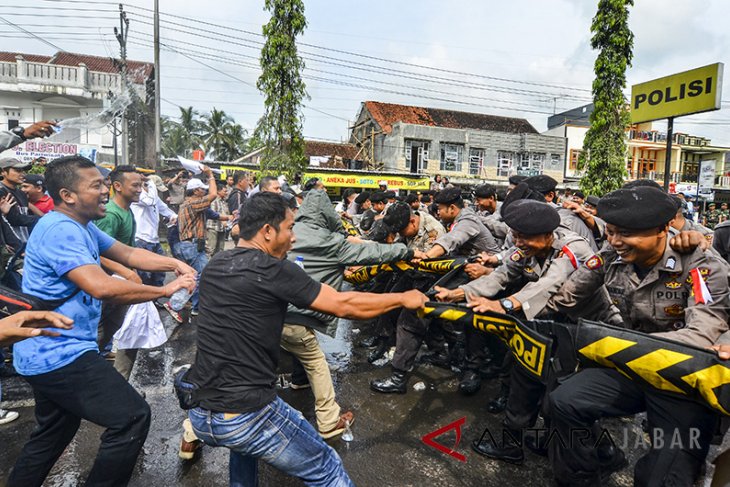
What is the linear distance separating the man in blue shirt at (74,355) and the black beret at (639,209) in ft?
7.95

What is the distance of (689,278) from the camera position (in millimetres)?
2342

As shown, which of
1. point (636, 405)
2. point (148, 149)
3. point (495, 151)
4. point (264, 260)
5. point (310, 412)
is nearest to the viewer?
point (264, 260)

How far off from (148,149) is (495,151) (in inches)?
993

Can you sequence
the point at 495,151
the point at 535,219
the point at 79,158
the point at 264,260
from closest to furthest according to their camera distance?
the point at 264,260, the point at 79,158, the point at 535,219, the point at 495,151

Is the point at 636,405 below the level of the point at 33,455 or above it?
above

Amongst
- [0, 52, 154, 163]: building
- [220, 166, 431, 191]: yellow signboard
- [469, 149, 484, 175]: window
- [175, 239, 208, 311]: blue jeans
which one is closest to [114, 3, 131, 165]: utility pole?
[0, 52, 154, 163]: building

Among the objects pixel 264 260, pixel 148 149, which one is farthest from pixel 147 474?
pixel 148 149

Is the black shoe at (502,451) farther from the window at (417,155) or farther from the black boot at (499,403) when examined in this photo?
the window at (417,155)

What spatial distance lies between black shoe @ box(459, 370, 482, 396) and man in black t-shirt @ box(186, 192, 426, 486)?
7.83 ft

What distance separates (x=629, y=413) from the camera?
2.38m

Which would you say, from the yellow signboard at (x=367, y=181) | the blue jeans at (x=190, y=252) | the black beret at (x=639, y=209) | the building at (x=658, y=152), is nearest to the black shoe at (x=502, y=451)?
the black beret at (x=639, y=209)

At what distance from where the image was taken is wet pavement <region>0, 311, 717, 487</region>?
9.87 feet

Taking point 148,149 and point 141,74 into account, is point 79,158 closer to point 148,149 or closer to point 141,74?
point 148,149

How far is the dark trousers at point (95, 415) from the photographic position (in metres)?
2.24
